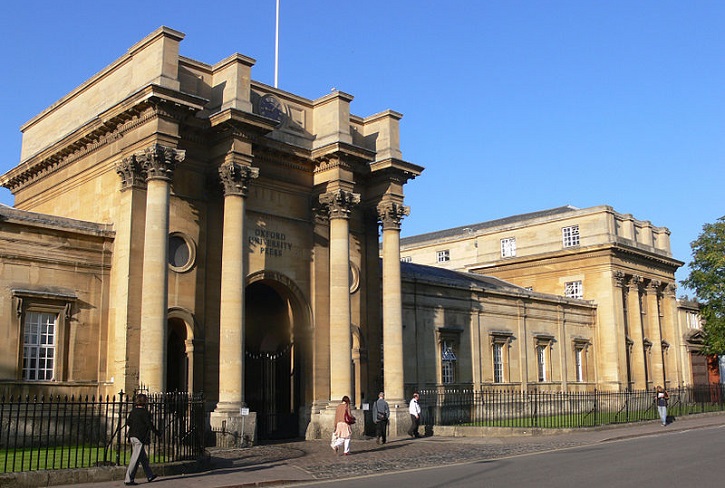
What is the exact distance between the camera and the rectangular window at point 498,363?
129ft

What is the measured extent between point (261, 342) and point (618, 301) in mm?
26714

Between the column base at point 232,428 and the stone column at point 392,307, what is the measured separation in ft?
22.0

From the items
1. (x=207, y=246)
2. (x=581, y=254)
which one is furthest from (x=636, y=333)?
(x=207, y=246)

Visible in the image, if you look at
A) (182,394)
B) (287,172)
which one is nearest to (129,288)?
(182,394)

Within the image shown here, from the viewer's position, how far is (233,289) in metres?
22.7

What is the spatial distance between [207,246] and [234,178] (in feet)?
8.24

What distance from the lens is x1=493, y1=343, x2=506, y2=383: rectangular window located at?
39344 millimetres

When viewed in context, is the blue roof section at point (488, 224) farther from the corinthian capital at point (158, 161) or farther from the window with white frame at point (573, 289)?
the corinthian capital at point (158, 161)

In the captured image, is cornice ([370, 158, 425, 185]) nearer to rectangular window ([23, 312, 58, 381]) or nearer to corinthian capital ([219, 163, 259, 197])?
corinthian capital ([219, 163, 259, 197])

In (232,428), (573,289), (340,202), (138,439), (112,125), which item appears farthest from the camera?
(573,289)

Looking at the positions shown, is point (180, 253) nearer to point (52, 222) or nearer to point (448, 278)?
point (52, 222)

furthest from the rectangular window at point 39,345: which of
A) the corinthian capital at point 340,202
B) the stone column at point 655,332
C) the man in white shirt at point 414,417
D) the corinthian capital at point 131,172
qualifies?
the stone column at point 655,332

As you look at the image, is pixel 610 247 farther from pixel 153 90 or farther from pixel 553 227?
pixel 153 90

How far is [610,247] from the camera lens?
46688 mm
